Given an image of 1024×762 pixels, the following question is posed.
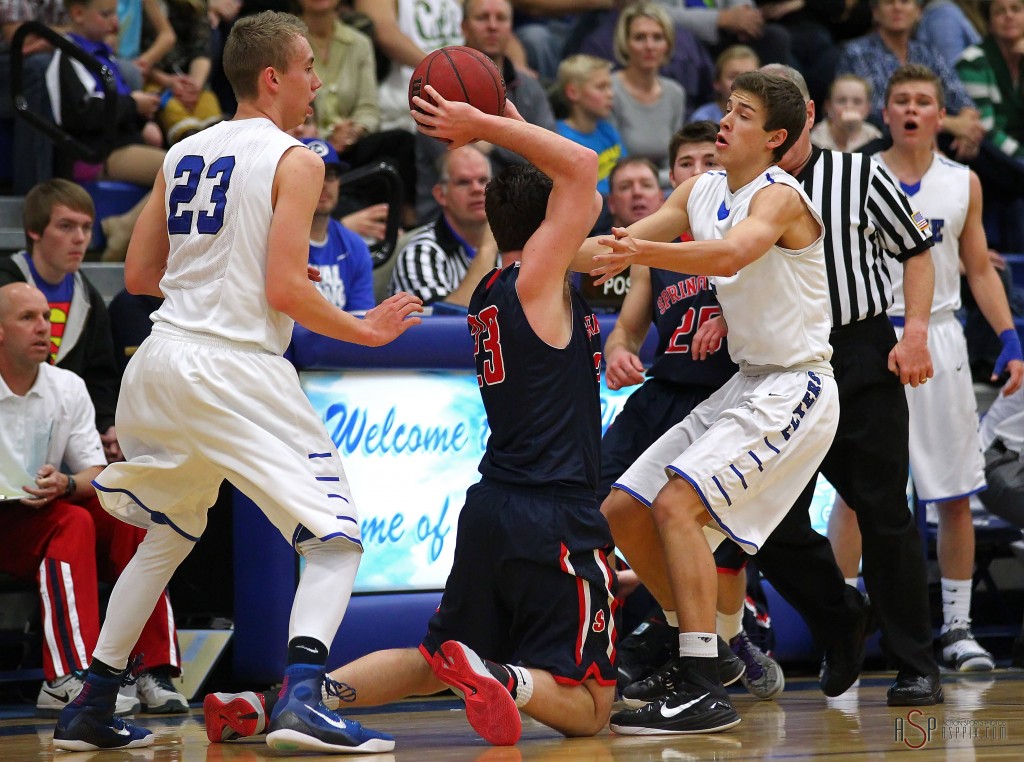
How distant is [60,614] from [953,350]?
416cm

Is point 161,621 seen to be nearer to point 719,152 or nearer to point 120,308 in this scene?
point 120,308

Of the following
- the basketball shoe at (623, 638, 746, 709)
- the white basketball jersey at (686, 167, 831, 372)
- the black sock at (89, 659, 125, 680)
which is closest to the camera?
the black sock at (89, 659, 125, 680)

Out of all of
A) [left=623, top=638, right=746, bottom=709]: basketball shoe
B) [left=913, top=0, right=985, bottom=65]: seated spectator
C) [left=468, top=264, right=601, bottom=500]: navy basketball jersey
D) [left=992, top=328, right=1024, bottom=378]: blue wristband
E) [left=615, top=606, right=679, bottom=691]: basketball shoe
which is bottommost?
[left=615, top=606, right=679, bottom=691]: basketball shoe

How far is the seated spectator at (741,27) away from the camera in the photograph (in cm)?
1055

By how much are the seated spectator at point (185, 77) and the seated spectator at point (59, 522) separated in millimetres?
2519

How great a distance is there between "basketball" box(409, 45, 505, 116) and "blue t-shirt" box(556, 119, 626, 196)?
453 cm

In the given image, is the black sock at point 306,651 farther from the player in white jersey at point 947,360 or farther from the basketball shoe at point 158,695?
the player in white jersey at point 947,360

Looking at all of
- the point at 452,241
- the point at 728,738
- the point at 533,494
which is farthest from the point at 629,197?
the point at 728,738

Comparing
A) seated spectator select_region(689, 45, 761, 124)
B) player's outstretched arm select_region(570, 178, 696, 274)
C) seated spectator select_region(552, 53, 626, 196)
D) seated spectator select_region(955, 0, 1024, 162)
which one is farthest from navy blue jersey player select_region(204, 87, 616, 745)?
seated spectator select_region(955, 0, 1024, 162)

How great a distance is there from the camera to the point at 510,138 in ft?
13.1

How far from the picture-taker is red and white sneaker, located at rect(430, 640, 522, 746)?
3801 mm

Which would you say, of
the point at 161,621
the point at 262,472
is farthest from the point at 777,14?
the point at 262,472

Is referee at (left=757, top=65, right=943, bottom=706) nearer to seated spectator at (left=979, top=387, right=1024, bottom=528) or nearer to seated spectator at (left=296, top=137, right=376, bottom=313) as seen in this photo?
seated spectator at (left=979, top=387, right=1024, bottom=528)

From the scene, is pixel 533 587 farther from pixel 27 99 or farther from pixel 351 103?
pixel 351 103
